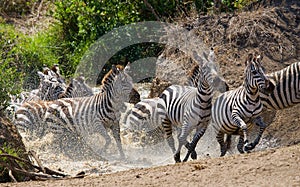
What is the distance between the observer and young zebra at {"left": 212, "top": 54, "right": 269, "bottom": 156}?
11453 millimetres

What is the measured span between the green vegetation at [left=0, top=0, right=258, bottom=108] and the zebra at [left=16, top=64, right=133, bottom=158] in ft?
10.7

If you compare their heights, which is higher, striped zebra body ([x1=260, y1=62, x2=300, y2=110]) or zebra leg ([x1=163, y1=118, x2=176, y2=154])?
→ striped zebra body ([x1=260, y1=62, x2=300, y2=110])

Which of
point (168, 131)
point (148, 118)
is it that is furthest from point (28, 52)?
point (168, 131)

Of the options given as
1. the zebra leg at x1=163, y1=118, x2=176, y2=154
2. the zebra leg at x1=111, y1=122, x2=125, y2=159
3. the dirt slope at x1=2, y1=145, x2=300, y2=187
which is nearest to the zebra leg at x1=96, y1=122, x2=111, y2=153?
the zebra leg at x1=111, y1=122, x2=125, y2=159

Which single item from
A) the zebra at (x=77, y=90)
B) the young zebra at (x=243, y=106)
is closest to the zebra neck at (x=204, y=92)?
the young zebra at (x=243, y=106)

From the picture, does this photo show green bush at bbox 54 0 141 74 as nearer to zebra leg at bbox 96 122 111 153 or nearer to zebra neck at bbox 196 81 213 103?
zebra leg at bbox 96 122 111 153

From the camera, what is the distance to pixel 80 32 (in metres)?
20.0

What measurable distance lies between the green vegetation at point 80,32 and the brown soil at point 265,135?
1.68 meters

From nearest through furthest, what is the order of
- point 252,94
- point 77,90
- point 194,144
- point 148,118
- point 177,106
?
point 252,94
point 194,144
point 177,106
point 148,118
point 77,90

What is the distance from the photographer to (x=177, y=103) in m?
13.2

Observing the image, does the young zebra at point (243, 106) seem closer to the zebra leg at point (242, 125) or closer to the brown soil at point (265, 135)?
the zebra leg at point (242, 125)

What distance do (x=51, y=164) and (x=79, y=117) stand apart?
198 cm

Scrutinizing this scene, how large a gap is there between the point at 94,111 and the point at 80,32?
5.97 meters

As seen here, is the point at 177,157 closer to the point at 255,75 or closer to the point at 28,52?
the point at 255,75
